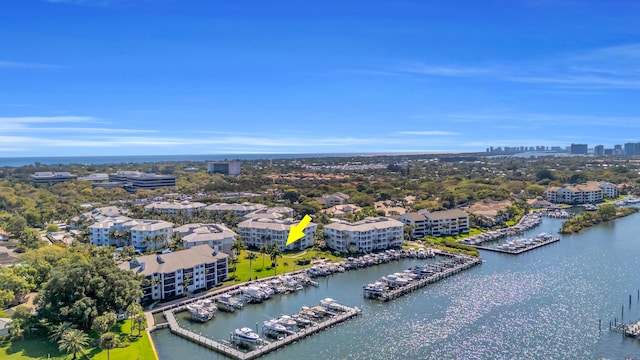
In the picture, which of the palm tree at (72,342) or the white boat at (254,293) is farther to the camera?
the white boat at (254,293)

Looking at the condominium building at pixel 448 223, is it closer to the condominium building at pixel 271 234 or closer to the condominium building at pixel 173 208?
the condominium building at pixel 271 234

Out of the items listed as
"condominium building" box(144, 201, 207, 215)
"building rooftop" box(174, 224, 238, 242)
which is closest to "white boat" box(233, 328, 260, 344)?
"building rooftop" box(174, 224, 238, 242)

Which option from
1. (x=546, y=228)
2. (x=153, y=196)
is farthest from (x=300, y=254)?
(x=153, y=196)

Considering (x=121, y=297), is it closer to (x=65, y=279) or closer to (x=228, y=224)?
(x=65, y=279)

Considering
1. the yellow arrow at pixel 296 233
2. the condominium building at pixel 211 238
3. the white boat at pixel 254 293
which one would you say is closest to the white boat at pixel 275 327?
the white boat at pixel 254 293

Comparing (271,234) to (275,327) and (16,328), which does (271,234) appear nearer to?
(275,327)

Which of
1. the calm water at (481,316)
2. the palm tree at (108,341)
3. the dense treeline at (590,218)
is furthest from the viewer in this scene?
the dense treeline at (590,218)

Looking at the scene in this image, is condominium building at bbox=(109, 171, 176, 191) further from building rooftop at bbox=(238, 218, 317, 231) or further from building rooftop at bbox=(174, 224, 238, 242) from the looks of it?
building rooftop at bbox=(238, 218, 317, 231)
